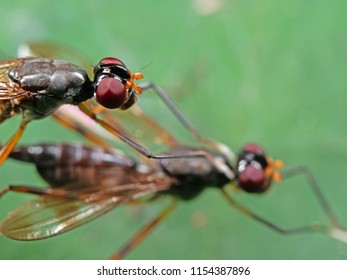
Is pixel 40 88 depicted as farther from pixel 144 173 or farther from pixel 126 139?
pixel 144 173

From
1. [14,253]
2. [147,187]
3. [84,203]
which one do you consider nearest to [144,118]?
[147,187]

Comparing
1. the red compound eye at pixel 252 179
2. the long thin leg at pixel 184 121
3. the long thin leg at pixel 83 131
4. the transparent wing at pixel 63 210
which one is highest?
the long thin leg at pixel 83 131

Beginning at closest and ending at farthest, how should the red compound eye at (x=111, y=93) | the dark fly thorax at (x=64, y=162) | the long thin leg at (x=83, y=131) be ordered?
the red compound eye at (x=111, y=93) < the dark fly thorax at (x=64, y=162) < the long thin leg at (x=83, y=131)

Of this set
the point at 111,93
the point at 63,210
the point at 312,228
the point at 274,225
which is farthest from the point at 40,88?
the point at 312,228

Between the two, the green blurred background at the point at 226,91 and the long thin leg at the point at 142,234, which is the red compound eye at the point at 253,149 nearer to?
the green blurred background at the point at 226,91

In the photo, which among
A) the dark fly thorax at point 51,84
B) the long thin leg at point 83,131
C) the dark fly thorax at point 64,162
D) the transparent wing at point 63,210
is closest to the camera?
the transparent wing at point 63,210

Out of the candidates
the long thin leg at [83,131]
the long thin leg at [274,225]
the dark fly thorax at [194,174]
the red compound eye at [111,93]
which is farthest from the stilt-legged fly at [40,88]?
the long thin leg at [274,225]

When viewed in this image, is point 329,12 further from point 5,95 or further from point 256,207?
point 5,95

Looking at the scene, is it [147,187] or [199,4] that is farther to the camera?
[199,4]
